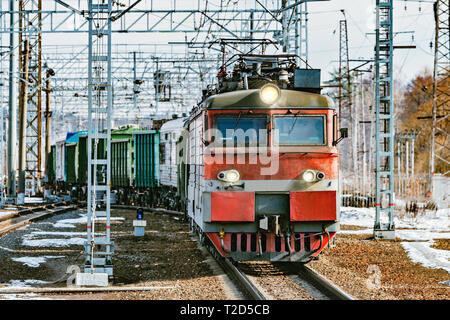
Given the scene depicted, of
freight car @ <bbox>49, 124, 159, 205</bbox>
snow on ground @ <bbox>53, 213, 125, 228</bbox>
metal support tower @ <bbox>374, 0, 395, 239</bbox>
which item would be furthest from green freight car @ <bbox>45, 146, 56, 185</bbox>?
metal support tower @ <bbox>374, 0, 395, 239</bbox>

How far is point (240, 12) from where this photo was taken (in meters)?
25.2

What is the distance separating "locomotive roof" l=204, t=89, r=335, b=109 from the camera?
10.8m

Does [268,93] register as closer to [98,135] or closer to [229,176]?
[229,176]

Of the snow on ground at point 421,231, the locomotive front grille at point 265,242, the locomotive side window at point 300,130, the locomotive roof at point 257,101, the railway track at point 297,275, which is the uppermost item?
the locomotive roof at point 257,101

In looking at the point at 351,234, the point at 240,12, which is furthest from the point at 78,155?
the point at 351,234

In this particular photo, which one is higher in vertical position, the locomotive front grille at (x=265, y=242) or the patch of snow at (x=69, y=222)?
the locomotive front grille at (x=265, y=242)

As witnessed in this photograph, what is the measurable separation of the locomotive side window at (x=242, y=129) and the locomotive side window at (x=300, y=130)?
28cm

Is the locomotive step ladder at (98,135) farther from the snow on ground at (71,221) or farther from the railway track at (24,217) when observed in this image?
the snow on ground at (71,221)

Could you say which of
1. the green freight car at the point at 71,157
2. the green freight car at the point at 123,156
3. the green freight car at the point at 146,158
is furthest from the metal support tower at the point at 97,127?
the green freight car at the point at 71,157

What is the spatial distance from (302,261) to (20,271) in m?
5.13

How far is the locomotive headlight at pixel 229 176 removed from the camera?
10.4m

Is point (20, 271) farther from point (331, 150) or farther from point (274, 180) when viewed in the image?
point (331, 150)

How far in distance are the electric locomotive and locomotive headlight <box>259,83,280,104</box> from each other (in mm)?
17

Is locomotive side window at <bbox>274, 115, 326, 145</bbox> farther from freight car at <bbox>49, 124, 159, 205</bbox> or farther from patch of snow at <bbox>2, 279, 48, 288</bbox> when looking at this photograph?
freight car at <bbox>49, 124, 159, 205</bbox>
